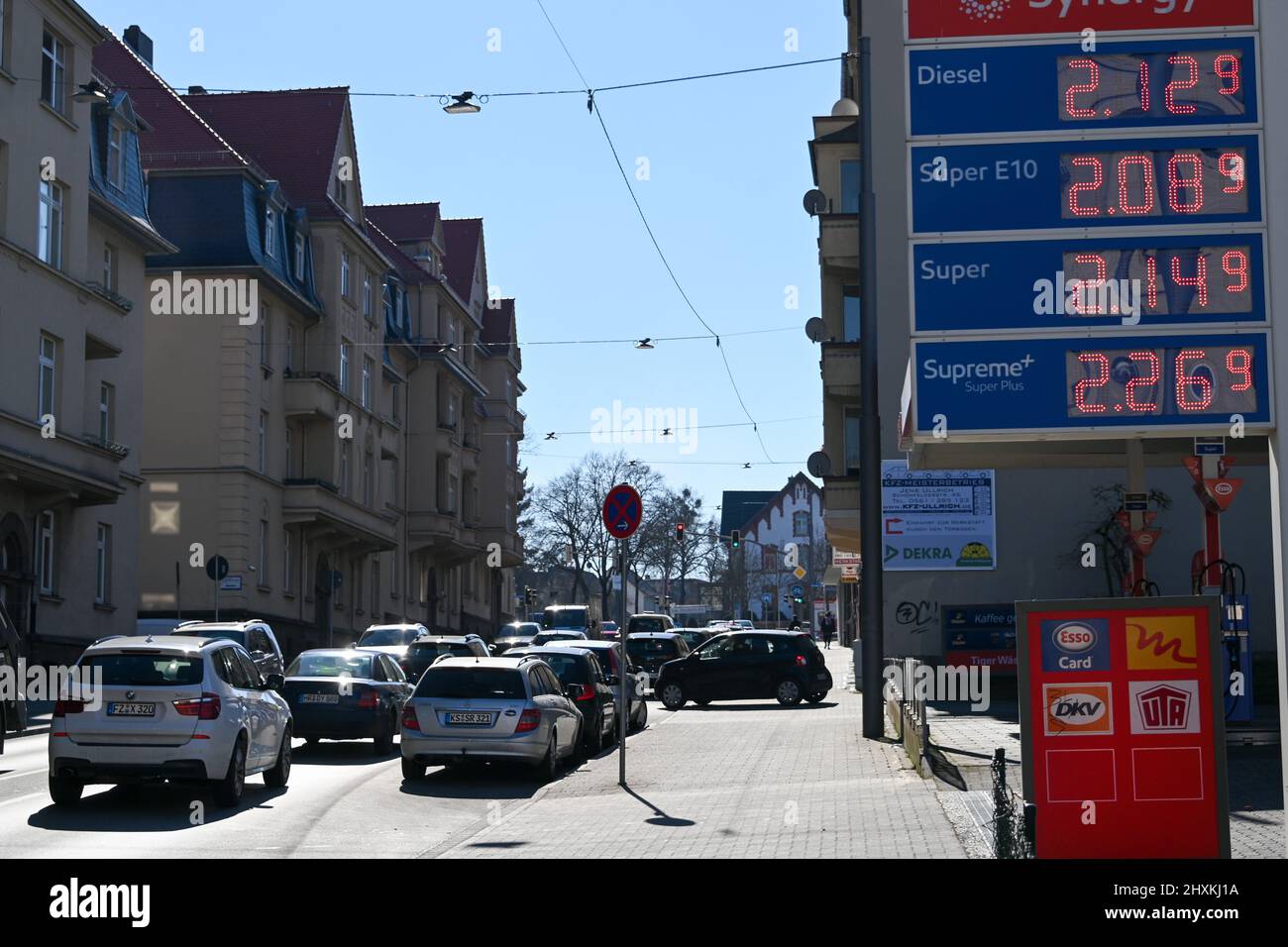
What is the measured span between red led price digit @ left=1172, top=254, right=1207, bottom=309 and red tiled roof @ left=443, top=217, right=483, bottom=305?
194ft

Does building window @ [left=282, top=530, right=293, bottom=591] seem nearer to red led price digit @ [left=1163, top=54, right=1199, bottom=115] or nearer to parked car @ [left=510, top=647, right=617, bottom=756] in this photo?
parked car @ [left=510, top=647, right=617, bottom=756]

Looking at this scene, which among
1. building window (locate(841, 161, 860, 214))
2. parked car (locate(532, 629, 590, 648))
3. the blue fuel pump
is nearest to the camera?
the blue fuel pump

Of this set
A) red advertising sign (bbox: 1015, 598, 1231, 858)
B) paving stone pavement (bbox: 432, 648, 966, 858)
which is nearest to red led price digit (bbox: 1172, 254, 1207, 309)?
red advertising sign (bbox: 1015, 598, 1231, 858)

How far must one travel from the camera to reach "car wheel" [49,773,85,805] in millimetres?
15406

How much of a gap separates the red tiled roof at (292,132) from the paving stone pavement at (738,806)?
1190 inches

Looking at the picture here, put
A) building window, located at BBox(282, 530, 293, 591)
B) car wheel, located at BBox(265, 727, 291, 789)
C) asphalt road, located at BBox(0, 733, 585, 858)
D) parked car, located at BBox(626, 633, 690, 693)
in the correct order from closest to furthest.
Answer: asphalt road, located at BBox(0, 733, 585, 858)
car wheel, located at BBox(265, 727, 291, 789)
parked car, located at BBox(626, 633, 690, 693)
building window, located at BBox(282, 530, 293, 591)

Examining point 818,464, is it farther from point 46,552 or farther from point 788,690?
point 46,552

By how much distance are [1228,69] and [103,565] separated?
29882mm

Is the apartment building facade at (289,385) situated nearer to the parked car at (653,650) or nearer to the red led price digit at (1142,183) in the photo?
the parked car at (653,650)

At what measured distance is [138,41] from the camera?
53938 millimetres

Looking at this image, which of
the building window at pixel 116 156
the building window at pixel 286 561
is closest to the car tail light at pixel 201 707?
the building window at pixel 116 156

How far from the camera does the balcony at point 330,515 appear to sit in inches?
1887
